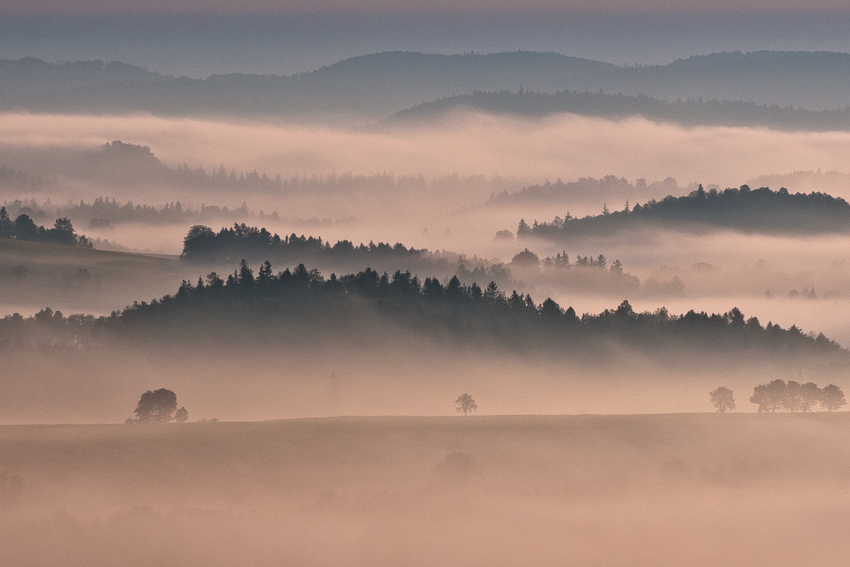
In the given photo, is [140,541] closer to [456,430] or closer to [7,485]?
[7,485]

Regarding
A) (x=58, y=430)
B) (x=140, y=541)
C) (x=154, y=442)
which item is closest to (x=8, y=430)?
(x=58, y=430)

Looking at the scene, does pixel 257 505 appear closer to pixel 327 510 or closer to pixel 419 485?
pixel 327 510

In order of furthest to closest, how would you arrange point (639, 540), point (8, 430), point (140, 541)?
point (8, 430) → point (639, 540) → point (140, 541)

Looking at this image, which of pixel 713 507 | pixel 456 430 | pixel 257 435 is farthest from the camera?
pixel 456 430

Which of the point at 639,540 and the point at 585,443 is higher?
the point at 585,443

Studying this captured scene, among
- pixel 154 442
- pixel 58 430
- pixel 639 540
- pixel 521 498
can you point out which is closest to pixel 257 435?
pixel 154 442

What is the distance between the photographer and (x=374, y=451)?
157 m

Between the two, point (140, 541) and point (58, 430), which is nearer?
point (140, 541)

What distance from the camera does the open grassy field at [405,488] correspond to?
11594 centimetres

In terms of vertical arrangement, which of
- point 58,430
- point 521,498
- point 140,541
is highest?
point 58,430

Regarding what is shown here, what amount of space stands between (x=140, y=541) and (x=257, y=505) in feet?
61.0

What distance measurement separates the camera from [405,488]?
141750 mm

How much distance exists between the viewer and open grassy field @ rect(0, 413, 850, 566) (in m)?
116

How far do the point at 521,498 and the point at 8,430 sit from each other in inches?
2400
